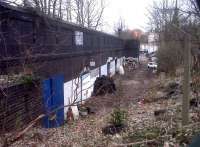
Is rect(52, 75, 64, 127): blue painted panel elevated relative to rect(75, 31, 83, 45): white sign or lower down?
lower down

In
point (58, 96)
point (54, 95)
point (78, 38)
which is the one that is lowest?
point (58, 96)

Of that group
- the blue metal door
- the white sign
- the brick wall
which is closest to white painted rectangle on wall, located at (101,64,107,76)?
the white sign

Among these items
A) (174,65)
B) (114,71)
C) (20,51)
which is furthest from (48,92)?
(114,71)

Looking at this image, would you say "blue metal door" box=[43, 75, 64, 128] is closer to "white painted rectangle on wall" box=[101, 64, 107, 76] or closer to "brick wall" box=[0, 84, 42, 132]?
"brick wall" box=[0, 84, 42, 132]

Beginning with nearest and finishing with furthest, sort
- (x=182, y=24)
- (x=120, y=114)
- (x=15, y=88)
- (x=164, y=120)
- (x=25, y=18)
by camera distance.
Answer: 1. (x=164, y=120)
2. (x=120, y=114)
3. (x=15, y=88)
4. (x=25, y=18)
5. (x=182, y=24)

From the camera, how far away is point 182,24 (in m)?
16.5

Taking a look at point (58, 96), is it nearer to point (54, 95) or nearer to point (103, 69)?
point (54, 95)

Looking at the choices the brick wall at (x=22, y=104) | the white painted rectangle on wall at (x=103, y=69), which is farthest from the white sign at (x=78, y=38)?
the white painted rectangle on wall at (x=103, y=69)

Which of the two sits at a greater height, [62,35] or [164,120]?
[62,35]

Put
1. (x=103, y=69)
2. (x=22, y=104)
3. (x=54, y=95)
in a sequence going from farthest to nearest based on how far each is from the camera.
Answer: (x=103, y=69) → (x=54, y=95) → (x=22, y=104)

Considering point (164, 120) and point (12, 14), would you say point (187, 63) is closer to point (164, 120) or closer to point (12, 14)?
point (164, 120)

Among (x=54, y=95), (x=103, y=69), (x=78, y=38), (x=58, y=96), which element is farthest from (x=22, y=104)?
(x=103, y=69)

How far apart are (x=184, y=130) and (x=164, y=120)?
1.67 meters

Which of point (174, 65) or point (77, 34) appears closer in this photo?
point (77, 34)
